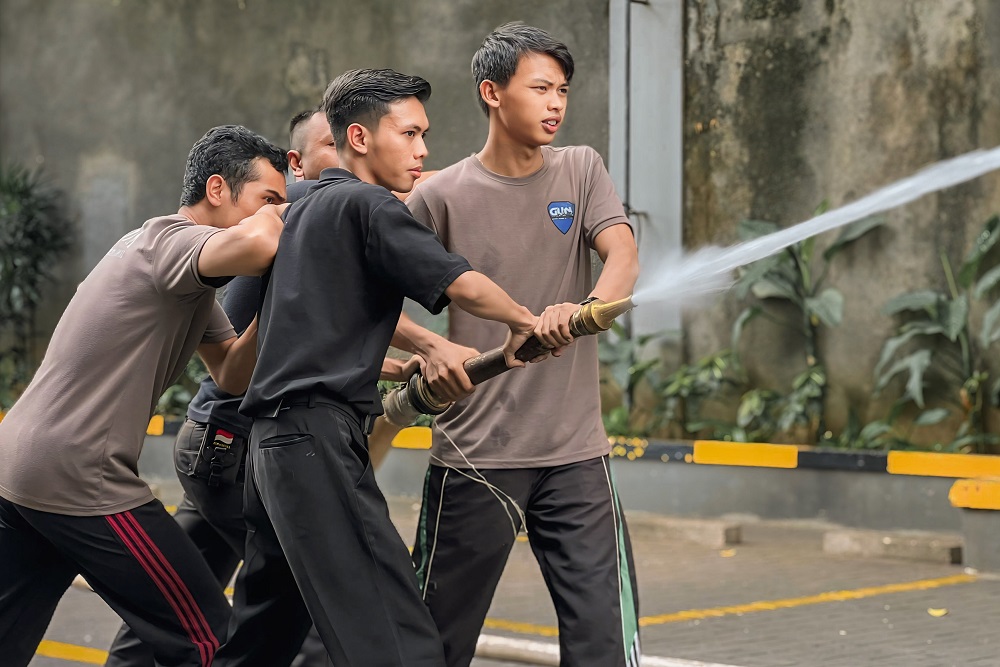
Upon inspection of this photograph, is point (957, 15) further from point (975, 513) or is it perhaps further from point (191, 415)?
point (191, 415)

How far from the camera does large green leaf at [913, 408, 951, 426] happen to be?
29.4ft

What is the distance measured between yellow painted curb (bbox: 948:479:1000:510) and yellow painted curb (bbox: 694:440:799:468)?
1.43 metres

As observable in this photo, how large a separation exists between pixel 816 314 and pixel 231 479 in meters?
5.56

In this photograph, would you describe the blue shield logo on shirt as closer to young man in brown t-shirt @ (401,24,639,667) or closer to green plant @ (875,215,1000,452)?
young man in brown t-shirt @ (401,24,639,667)

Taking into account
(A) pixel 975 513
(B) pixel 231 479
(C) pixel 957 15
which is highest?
(C) pixel 957 15

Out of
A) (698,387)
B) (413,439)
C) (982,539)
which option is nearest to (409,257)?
(982,539)

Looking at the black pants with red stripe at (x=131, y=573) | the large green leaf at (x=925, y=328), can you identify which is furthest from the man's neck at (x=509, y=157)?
the large green leaf at (x=925, y=328)

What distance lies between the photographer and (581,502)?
13.4 feet

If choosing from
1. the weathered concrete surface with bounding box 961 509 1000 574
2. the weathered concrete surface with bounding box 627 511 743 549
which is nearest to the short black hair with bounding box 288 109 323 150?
the weathered concrete surface with bounding box 961 509 1000 574

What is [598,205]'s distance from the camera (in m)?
4.26

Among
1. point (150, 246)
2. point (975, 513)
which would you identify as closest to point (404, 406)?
point (150, 246)

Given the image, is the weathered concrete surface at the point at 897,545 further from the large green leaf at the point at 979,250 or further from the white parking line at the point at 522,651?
the white parking line at the point at 522,651

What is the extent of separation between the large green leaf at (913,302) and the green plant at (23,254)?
820cm

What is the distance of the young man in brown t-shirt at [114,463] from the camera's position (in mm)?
3857
